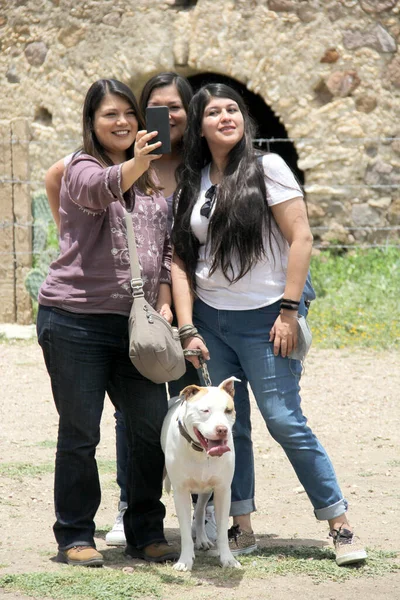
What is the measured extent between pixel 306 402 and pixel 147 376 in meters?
3.17

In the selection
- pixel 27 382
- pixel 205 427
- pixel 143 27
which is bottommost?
pixel 27 382

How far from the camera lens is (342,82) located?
9.68 metres

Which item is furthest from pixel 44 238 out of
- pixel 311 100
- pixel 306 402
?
pixel 306 402

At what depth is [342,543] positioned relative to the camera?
3633mm

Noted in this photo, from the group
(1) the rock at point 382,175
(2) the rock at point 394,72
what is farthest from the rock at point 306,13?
(1) the rock at point 382,175

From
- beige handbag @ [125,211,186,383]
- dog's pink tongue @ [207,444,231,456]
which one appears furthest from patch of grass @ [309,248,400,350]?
dog's pink tongue @ [207,444,231,456]

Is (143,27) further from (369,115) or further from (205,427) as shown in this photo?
(205,427)

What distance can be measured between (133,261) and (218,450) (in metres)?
0.76

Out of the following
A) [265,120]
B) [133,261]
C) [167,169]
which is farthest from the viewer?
[265,120]

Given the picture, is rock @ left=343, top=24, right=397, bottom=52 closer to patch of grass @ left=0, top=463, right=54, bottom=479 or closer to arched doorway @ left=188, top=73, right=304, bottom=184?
arched doorway @ left=188, top=73, right=304, bottom=184

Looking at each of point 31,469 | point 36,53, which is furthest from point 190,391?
point 36,53

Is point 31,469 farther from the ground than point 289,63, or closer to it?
closer to it

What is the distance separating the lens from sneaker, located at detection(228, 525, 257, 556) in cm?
382

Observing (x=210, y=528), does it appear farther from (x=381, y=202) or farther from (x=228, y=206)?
(x=381, y=202)
